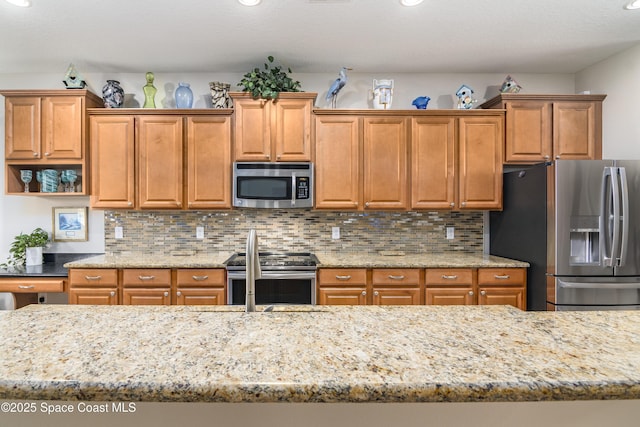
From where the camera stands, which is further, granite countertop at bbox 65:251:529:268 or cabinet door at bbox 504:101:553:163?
cabinet door at bbox 504:101:553:163

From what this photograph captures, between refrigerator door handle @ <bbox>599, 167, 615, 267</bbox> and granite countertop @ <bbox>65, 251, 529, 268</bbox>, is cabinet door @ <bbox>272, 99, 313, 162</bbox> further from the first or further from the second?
refrigerator door handle @ <bbox>599, 167, 615, 267</bbox>

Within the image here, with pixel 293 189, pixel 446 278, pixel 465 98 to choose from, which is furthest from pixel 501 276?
pixel 293 189

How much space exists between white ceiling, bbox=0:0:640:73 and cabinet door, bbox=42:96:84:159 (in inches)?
17.0

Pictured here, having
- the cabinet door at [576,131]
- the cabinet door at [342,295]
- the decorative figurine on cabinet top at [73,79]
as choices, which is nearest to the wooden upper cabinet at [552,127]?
the cabinet door at [576,131]

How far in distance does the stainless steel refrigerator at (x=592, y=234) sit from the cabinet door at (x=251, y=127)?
2.35 m

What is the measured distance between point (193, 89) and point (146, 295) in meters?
2.08

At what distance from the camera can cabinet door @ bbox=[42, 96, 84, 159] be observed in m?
3.04

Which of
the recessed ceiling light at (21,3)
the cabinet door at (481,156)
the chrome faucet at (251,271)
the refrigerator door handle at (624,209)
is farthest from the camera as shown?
the cabinet door at (481,156)

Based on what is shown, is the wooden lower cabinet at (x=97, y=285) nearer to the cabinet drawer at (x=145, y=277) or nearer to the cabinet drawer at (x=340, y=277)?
the cabinet drawer at (x=145, y=277)

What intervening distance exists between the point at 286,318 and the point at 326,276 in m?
1.72

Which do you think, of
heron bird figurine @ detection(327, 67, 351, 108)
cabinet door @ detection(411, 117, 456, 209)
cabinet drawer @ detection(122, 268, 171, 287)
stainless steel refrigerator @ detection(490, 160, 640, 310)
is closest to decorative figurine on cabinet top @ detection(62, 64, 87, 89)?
cabinet drawer @ detection(122, 268, 171, 287)

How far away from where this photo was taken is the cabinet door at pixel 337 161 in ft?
10.1

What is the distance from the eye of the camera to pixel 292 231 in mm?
3424

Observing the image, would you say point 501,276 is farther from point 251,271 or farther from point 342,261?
point 251,271
